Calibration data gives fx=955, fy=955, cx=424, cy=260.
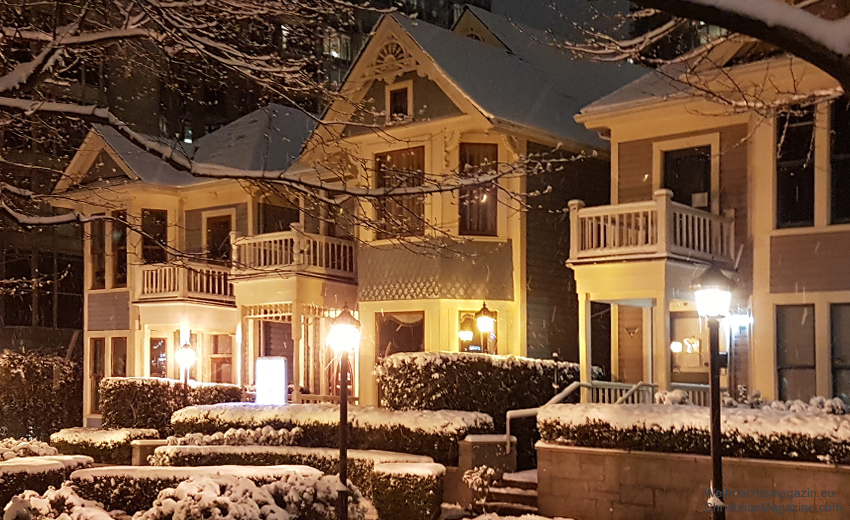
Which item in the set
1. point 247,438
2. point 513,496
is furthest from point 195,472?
point 247,438

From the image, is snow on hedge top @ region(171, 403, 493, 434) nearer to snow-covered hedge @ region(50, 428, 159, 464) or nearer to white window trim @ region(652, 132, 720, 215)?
snow-covered hedge @ region(50, 428, 159, 464)

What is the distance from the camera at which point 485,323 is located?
1925cm

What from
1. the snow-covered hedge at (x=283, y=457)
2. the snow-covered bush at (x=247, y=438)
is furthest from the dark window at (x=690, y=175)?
the snow-covered bush at (x=247, y=438)

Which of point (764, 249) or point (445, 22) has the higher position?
point (445, 22)

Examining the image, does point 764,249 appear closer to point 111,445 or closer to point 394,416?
point 394,416

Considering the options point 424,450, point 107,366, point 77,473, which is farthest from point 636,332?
point 107,366

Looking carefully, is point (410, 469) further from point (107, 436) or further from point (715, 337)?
point (107, 436)

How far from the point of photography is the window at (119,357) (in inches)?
1110

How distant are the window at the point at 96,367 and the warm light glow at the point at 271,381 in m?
9.37

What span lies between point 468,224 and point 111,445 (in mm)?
9528

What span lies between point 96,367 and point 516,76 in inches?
621

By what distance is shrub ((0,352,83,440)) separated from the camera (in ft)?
97.9

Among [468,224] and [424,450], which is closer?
[424,450]

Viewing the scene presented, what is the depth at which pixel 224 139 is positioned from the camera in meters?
28.4
